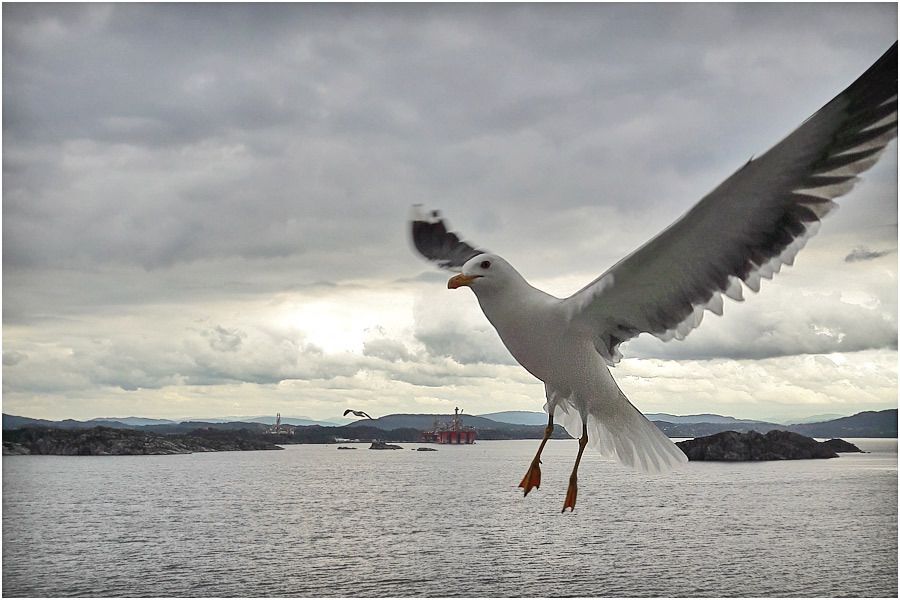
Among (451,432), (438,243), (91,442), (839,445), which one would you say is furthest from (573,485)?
(91,442)

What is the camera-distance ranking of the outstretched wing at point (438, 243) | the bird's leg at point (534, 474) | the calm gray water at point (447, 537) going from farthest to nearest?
the calm gray water at point (447, 537)
the outstretched wing at point (438, 243)
the bird's leg at point (534, 474)

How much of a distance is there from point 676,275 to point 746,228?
31cm

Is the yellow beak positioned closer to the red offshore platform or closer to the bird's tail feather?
the bird's tail feather

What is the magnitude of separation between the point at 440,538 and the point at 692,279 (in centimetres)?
11261

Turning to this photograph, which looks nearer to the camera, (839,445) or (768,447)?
(768,447)

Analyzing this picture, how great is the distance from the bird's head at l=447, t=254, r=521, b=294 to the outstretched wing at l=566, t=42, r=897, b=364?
36 cm

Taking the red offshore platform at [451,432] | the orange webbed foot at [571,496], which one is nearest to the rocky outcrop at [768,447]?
the red offshore platform at [451,432]

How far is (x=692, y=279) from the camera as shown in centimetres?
367

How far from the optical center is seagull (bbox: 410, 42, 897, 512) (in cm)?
307


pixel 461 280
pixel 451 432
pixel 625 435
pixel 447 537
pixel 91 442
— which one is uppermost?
pixel 461 280

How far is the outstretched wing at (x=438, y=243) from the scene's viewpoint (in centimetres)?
512

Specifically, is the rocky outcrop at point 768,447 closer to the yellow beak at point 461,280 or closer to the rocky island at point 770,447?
the rocky island at point 770,447

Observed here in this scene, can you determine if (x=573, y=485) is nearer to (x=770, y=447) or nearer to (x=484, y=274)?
(x=484, y=274)

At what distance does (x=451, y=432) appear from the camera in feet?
481
